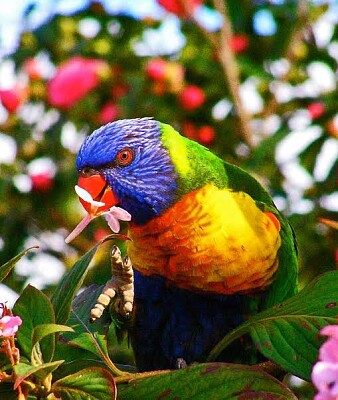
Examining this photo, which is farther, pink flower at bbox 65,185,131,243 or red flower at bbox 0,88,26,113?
red flower at bbox 0,88,26,113

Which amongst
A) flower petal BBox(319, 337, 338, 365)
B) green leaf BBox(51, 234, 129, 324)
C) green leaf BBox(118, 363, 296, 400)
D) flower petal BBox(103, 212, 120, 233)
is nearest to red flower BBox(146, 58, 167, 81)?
flower petal BBox(103, 212, 120, 233)

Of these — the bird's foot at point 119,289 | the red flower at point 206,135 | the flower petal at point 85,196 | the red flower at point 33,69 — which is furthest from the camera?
the red flower at point 33,69

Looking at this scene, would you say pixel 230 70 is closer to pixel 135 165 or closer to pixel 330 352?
pixel 135 165

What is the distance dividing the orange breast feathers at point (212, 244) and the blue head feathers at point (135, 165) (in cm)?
5

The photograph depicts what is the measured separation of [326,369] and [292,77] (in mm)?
2647

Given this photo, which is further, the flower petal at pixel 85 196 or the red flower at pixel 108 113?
the red flower at pixel 108 113

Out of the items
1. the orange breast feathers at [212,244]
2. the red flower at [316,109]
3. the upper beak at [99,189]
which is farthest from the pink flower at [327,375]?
the red flower at [316,109]

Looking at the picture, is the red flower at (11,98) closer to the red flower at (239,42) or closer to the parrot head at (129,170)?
the red flower at (239,42)

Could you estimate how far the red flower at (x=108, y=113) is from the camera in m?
3.25

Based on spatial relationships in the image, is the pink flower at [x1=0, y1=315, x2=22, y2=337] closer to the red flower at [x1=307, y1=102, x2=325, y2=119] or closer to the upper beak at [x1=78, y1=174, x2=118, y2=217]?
the upper beak at [x1=78, y1=174, x2=118, y2=217]

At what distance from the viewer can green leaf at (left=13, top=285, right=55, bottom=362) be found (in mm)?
979

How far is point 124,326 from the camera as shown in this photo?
1742 mm

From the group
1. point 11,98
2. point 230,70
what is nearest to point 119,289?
point 230,70

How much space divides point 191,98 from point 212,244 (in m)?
1.68
